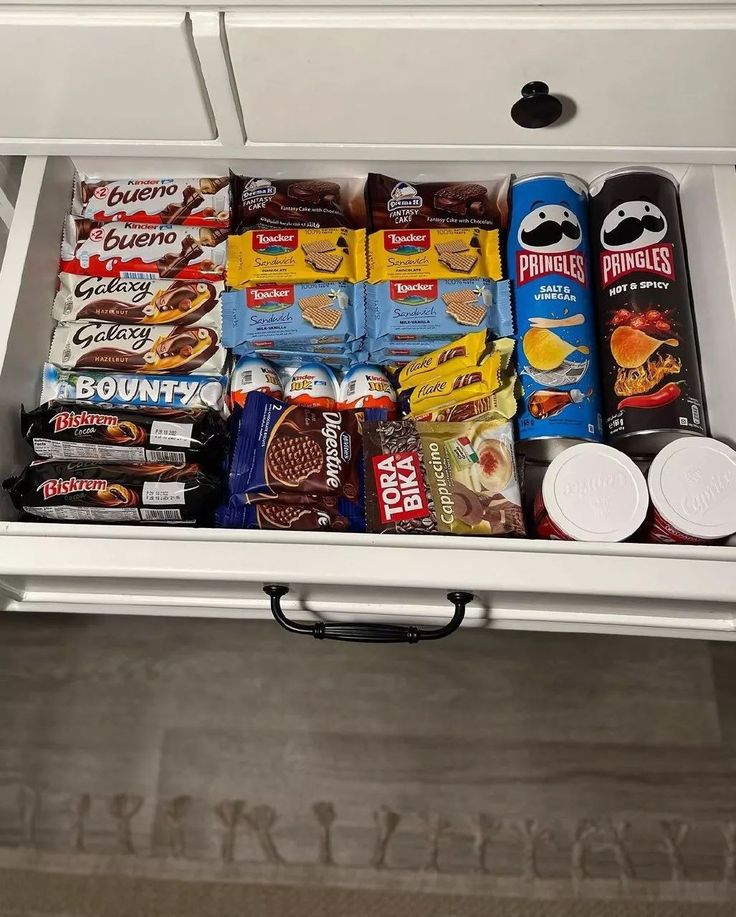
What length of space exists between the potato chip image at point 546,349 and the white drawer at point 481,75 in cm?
19

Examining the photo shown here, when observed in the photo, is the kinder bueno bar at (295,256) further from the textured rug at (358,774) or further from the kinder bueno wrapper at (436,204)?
the textured rug at (358,774)

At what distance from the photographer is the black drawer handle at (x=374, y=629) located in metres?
0.70

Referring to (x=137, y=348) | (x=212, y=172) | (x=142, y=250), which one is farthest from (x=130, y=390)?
(x=212, y=172)

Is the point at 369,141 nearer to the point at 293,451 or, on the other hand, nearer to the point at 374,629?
the point at 293,451

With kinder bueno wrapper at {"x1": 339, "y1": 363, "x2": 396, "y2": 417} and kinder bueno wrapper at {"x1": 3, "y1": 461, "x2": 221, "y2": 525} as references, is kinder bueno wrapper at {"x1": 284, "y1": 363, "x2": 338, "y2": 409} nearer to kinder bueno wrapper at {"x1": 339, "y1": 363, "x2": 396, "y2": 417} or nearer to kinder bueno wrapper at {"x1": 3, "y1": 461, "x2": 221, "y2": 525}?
kinder bueno wrapper at {"x1": 339, "y1": 363, "x2": 396, "y2": 417}

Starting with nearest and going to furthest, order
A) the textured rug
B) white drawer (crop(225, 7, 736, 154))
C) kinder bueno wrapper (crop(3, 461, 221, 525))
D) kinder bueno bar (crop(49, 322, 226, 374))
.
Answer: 1. white drawer (crop(225, 7, 736, 154))
2. kinder bueno wrapper (crop(3, 461, 221, 525))
3. kinder bueno bar (crop(49, 322, 226, 374))
4. the textured rug

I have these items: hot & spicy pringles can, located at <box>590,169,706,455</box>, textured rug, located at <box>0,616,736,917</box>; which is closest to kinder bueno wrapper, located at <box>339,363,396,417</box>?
hot & spicy pringles can, located at <box>590,169,706,455</box>

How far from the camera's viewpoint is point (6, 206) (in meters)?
0.95

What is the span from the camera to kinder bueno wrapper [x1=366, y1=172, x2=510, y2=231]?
2.96ft

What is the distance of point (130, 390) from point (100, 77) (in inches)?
12.2

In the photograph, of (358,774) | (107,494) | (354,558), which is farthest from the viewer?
(358,774)

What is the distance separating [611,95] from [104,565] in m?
0.62

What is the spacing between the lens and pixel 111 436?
0.79 m

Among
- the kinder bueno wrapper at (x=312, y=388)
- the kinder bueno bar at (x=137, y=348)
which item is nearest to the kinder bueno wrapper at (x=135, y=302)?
the kinder bueno bar at (x=137, y=348)
